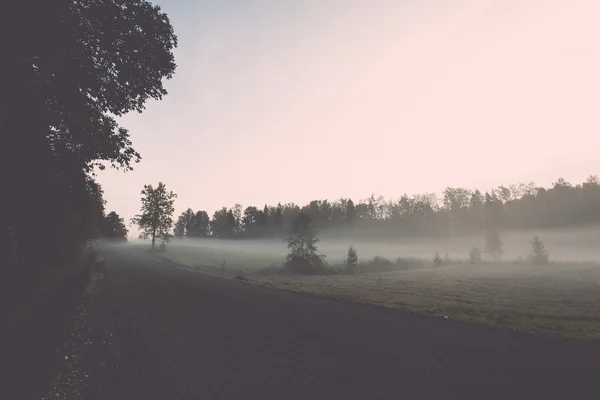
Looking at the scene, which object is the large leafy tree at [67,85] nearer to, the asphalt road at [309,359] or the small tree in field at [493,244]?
the asphalt road at [309,359]

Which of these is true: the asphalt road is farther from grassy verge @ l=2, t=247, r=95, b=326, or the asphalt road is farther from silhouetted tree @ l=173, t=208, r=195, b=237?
silhouetted tree @ l=173, t=208, r=195, b=237

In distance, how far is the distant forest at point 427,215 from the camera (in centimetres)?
10500

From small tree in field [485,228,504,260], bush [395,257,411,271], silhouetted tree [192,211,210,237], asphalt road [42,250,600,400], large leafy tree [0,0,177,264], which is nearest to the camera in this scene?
asphalt road [42,250,600,400]

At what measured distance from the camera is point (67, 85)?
9.62 metres

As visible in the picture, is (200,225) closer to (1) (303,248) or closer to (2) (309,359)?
(1) (303,248)

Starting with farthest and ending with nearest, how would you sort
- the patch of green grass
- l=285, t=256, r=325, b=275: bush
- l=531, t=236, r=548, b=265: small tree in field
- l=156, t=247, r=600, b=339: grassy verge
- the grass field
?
l=531, t=236, r=548, b=265: small tree in field
l=285, t=256, r=325, b=275: bush
the grass field
l=156, t=247, r=600, b=339: grassy verge
the patch of green grass

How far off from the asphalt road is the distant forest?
277 feet

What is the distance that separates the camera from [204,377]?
4.73 metres

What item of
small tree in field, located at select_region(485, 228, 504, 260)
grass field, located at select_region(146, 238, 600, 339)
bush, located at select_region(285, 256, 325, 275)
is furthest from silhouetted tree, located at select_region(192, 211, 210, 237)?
small tree in field, located at select_region(485, 228, 504, 260)

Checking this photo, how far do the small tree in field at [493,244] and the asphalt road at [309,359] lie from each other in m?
92.6

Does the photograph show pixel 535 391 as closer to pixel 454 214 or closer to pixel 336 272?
pixel 336 272

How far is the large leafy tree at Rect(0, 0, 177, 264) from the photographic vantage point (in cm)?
855

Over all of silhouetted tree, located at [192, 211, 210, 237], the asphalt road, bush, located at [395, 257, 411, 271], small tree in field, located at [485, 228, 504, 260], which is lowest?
bush, located at [395, 257, 411, 271]

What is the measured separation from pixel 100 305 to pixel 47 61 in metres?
8.14
